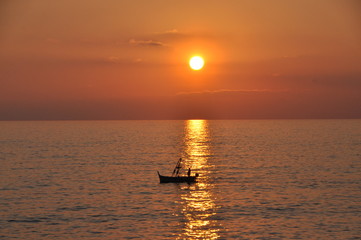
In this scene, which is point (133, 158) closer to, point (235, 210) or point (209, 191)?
point (209, 191)

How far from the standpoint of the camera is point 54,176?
278 ft

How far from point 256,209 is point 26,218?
1099 inches

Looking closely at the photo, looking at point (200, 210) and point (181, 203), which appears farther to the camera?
point (181, 203)

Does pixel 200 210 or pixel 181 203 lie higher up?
pixel 181 203

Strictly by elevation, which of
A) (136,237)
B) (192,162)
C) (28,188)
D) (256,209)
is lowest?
(136,237)

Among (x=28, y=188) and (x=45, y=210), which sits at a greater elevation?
(x=28, y=188)

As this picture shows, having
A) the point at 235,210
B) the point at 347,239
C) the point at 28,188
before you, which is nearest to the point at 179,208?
the point at 235,210

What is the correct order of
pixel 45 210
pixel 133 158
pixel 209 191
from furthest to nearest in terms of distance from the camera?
pixel 133 158 → pixel 209 191 → pixel 45 210

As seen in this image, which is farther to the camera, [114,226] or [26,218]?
[26,218]

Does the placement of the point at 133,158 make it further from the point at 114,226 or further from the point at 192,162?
the point at 114,226

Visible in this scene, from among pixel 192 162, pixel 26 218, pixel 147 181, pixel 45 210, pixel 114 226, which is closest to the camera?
pixel 114 226

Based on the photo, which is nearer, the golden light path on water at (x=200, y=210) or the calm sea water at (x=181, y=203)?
the golden light path on water at (x=200, y=210)

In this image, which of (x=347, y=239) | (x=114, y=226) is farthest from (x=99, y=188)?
(x=347, y=239)

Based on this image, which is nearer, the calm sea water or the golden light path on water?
the golden light path on water
